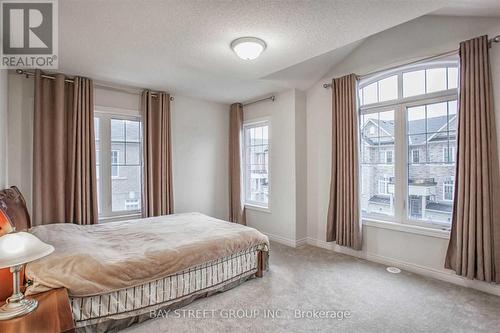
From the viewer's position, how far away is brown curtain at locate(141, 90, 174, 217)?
4.05 metres

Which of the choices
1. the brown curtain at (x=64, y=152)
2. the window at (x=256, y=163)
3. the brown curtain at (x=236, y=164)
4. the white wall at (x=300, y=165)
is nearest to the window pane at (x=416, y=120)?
the white wall at (x=300, y=165)

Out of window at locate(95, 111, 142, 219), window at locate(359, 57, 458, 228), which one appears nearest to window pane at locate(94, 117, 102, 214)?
window at locate(95, 111, 142, 219)

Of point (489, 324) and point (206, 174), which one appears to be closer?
point (489, 324)

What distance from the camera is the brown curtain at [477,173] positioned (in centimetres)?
250

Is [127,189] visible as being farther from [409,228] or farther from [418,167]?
[418,167]

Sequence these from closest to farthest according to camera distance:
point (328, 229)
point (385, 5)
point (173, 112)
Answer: point (385, 5)
point (328, 229)
point (173, 112)

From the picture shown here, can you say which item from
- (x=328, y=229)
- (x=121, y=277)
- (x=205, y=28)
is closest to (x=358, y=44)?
(x=205, y=28)

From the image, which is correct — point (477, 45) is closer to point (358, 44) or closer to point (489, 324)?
point (358, 44)

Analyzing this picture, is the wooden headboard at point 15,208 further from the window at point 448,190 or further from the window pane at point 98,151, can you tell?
the window at point 448,190

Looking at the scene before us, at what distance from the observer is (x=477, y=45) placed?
101 inches

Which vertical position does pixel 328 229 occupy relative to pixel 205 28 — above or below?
below

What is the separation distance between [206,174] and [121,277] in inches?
119

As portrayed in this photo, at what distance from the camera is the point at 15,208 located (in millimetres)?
2412

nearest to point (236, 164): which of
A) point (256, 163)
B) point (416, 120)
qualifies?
point (256, 163)
